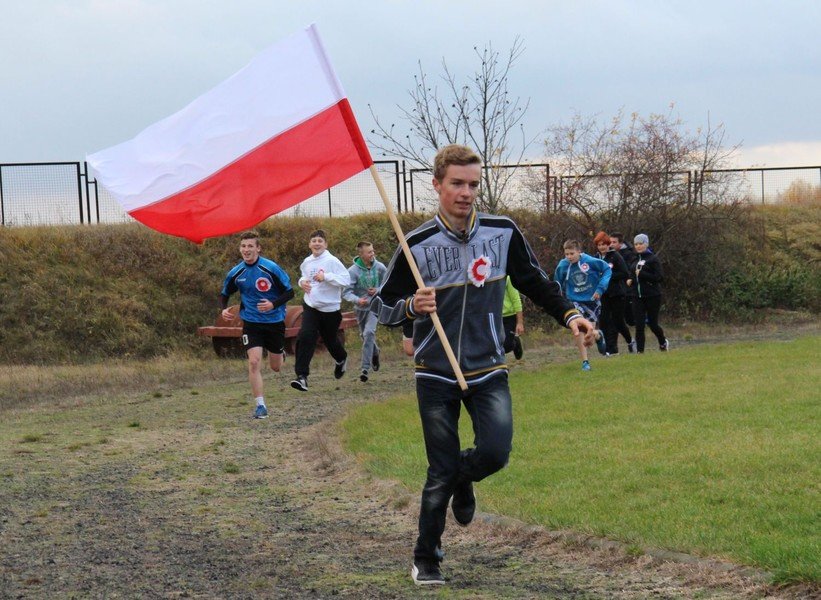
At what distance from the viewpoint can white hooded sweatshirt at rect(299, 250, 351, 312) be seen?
1566cm

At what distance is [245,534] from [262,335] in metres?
6.23

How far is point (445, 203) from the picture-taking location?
5824 millimetres

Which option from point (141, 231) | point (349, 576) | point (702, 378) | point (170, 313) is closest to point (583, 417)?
point (702, 378)

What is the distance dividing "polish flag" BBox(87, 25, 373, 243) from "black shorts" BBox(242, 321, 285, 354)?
643 centimetres

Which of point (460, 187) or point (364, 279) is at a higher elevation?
point (460, 187)

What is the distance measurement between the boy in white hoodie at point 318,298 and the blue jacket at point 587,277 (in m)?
3.44

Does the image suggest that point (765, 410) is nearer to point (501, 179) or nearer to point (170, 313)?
point (501, 179)

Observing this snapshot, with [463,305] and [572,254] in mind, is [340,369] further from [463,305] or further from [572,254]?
[463,305]

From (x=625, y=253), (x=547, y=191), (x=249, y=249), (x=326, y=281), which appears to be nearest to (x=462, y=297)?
(x=249, y=249)

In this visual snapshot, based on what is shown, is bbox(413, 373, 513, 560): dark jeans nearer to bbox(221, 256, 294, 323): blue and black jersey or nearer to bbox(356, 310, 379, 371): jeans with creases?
bbox(221, 256, 294, 323): blue and black jersey

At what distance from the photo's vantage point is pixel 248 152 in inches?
270

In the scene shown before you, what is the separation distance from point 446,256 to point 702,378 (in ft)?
31.7

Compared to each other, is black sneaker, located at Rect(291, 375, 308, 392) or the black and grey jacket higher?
the black and grey jacket

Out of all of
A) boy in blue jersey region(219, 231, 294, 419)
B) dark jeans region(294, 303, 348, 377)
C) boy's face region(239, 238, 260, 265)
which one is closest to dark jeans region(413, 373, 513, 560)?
boy in blue jersey region(219, 231, 294, 419)
